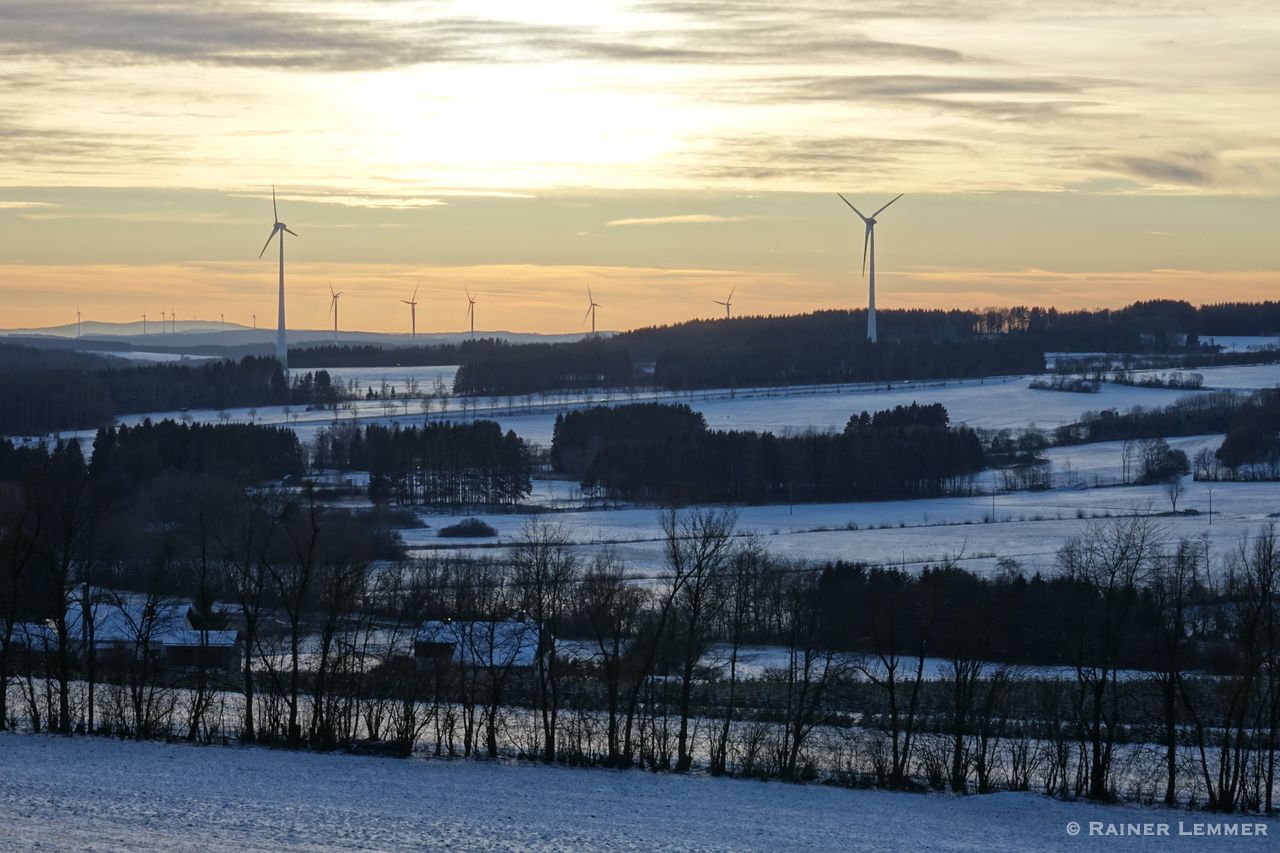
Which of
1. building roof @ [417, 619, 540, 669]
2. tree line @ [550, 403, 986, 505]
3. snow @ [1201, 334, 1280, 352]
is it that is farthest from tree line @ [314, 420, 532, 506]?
snow @ [1201, 334, 1280, 352]

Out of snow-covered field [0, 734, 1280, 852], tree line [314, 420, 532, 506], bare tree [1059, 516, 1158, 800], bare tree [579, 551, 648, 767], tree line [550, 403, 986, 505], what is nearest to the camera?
snow-covered field [0, 734, 1280, 852]

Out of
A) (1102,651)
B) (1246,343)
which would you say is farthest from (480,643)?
(1246,343)

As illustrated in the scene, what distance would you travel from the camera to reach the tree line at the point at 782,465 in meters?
93.0

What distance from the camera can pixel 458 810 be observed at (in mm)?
24797

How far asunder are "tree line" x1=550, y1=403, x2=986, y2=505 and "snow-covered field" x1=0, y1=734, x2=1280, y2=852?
60918mm

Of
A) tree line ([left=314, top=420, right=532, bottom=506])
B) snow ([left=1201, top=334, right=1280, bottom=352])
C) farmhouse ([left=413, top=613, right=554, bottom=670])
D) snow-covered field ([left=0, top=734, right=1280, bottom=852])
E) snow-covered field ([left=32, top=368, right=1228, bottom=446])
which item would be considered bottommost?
snow-covered field ([left=0, top=734, right=1280, bottom=852])

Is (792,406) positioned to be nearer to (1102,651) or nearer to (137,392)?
(137,392)

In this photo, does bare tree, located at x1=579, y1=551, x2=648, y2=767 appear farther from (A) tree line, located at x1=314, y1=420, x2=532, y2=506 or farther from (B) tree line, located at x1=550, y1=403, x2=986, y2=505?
(B) tree line, located at x1=550, y1=403, x2=986, y2=505

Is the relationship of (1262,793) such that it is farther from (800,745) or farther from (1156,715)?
(800,745)

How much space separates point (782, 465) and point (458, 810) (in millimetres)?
73737

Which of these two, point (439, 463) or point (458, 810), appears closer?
point (458, 810)

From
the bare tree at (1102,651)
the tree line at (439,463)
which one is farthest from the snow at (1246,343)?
the bare tree at (1102,651)

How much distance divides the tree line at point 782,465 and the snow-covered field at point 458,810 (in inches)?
2398

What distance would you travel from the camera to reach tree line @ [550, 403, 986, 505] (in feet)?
305
